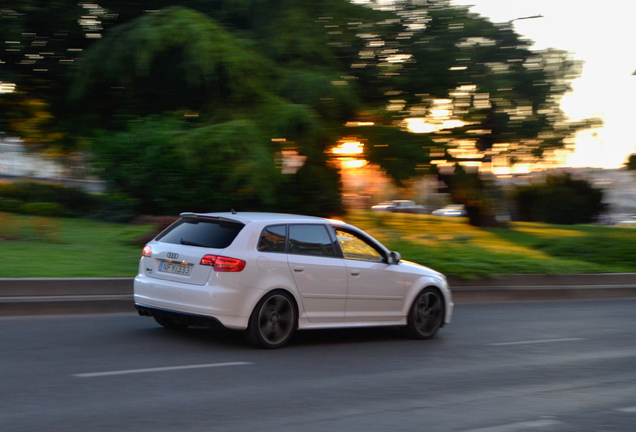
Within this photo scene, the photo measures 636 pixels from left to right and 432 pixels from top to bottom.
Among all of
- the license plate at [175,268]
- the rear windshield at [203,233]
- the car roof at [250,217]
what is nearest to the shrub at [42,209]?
the rear windshield at [203,233]

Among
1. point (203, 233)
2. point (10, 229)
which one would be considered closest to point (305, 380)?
point (203, 233)

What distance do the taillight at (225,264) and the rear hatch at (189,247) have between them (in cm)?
6

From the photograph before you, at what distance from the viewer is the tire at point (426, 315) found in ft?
34.2

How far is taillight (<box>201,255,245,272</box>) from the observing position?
8398 millimetres

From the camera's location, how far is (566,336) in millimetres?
11750

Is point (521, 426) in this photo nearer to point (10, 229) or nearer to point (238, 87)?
point (10, 229)

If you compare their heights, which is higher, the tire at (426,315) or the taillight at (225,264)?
the taillight at (225,264)

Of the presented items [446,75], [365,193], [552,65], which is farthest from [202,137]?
[552,65]

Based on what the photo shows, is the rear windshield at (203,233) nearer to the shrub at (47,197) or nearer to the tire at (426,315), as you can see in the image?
the tire at (426,315)

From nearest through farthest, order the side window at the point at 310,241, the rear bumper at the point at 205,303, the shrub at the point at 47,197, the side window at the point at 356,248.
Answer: the rear bumper at the point at 205,303, the side window at the point at 310,241, the side window at the point at 356,248, the shrub at the point at 47,197

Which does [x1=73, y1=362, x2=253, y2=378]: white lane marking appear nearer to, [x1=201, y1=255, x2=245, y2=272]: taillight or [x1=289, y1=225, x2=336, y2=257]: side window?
[x1=201, y1=255, x2=245, y2=272]: taillight

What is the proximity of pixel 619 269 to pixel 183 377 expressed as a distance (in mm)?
17691

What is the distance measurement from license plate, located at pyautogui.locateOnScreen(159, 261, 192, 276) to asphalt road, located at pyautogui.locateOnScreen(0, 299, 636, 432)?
86 centimetres

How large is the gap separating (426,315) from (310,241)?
2.29 metres
